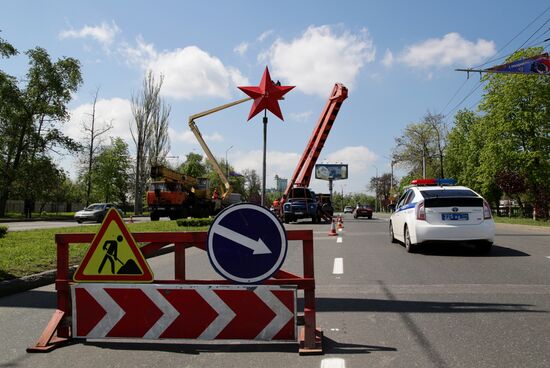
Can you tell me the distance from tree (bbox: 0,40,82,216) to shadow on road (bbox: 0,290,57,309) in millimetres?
39117

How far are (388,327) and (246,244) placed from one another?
1854mm

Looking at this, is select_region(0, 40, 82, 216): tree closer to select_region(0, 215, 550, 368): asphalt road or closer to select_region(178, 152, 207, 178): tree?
select_region(0, 215, 550, 368): asphalt road

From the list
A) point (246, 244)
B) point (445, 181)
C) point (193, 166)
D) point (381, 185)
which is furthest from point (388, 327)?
point (381, 185)

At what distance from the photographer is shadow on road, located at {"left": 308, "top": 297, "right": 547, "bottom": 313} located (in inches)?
229

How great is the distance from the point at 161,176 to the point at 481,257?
80.7ft

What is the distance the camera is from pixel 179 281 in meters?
4.74

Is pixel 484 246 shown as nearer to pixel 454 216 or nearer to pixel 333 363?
pixel 454 216

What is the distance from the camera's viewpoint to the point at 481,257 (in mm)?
10945

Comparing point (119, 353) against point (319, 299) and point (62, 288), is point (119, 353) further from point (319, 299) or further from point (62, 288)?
point (319, 299)

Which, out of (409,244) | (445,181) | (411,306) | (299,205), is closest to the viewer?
(411,306)

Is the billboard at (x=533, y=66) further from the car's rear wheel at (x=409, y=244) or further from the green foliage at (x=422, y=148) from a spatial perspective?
the green foliage at (x=422, y=148)

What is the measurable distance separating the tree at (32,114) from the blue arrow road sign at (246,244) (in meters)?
43.2

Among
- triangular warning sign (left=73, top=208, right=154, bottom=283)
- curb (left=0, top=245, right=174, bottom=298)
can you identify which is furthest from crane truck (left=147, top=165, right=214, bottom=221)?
triangular warning sign (left=73, top=208, right=154, bottom=283)

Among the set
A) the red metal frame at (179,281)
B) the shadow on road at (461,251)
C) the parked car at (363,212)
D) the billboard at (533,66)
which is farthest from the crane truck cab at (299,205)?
the red metal frame at (179,281)
